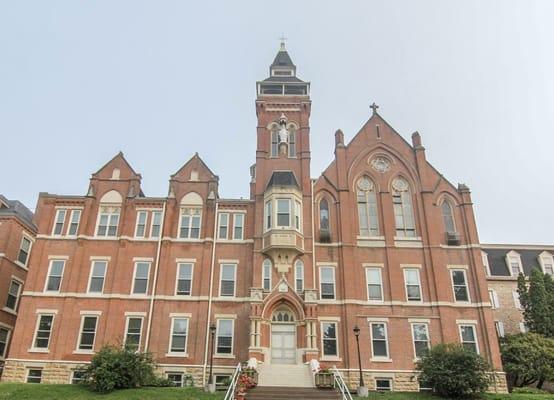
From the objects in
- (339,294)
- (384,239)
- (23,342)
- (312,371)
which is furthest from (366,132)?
(23,342)

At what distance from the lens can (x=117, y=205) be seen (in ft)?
105

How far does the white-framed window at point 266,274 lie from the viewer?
28.6 meters

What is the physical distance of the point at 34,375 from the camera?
27.0 meters

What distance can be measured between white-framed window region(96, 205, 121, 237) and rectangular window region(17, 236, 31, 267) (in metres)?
7.98

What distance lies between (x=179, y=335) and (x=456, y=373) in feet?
54.0

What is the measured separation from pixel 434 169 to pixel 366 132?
5.80m

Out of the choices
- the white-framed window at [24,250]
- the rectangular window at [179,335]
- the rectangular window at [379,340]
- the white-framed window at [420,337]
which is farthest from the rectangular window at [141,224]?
the white-framed window at [420,337]

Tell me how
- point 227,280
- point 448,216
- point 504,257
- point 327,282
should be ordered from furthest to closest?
point 504,257 → point 448,216 → point 227,280 → point 327,282

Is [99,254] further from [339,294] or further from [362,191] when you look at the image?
[362,191]

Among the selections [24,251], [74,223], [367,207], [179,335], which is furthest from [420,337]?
[24,251]

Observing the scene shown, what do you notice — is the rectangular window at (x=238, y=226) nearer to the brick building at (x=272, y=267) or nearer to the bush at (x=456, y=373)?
the brick building at (x=272, y=267)

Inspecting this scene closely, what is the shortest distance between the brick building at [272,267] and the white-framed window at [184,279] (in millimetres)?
70

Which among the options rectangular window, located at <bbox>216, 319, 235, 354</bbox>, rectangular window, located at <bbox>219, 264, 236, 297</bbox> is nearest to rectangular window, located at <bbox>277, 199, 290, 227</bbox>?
rectangular window, located at <bbox>219, 264, 236, 297</bbox>

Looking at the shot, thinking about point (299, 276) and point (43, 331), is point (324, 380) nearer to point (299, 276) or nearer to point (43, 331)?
point (299, 276)
